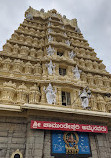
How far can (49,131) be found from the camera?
8.84 m

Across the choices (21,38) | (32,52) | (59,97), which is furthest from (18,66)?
(21,38)

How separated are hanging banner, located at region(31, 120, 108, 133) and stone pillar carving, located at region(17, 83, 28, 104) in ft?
8.64

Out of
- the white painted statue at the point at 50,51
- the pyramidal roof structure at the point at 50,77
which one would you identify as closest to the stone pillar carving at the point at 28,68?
the pyramidal roof structure at the point at 50,77

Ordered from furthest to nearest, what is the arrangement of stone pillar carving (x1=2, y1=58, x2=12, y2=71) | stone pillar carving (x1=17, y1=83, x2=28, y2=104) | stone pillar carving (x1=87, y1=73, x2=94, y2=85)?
stone pillar carving (x1=87, y1=73, x2=94, y2=85) < stone pillar carving (x1=2, y1=58, x2=12, y2=71) < stone pillar carving (x1=17, y1=83, x2=28, y2=104)

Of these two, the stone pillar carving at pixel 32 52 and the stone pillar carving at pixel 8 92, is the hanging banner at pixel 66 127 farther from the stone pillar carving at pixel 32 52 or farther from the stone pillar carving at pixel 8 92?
the stone pillar carving at pixel 32 52

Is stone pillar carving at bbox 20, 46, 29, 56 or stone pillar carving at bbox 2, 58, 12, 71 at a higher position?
stone pillar carving at bbox 20, 46, 29, 56

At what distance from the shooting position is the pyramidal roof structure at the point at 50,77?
10.6m

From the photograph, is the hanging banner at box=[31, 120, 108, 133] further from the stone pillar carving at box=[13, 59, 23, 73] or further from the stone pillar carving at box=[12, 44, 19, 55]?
the stone pillar carving at box=[12, 44, 19, 55]

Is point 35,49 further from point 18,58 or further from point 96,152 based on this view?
point 96,152

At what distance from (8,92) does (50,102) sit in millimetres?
3724

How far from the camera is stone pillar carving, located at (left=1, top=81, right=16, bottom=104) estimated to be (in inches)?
394

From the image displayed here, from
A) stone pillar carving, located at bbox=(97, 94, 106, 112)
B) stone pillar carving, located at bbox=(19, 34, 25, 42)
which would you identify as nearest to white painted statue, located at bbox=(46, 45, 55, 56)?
stone pillar carving, located at bbox=(19, 34, 25, 42)

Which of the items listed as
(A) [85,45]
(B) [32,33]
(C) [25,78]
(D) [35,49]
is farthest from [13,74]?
(A) [85,45]

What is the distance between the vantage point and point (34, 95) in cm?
1092
